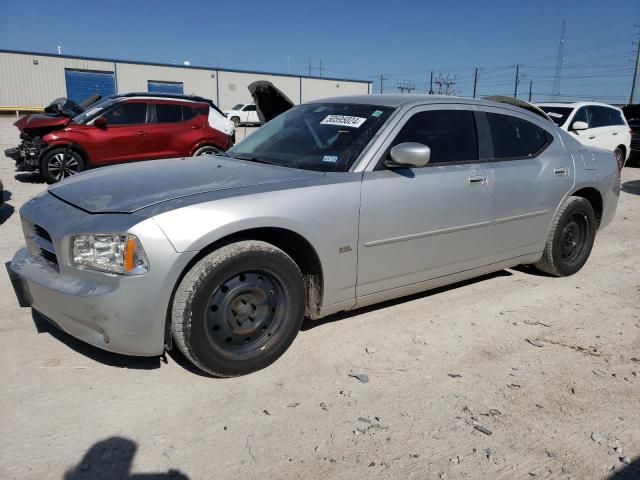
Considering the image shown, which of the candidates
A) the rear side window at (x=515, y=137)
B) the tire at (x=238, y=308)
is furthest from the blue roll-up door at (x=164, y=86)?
the tire at (x=238, y=308)

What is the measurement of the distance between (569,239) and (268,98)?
396cm

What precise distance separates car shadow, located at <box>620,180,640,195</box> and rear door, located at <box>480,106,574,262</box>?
6865mm

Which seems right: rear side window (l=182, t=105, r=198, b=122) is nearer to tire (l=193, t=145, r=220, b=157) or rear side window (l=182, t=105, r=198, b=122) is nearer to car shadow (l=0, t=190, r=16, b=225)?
tire (l=193, t=145, r=220, b=157)

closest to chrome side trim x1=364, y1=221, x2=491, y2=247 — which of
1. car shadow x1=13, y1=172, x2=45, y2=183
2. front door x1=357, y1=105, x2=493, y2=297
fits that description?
front door x1=357, y1=105, x2=493, y2=297

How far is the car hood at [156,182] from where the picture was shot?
2832 mm

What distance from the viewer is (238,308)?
296 cm

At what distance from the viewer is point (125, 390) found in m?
2.84

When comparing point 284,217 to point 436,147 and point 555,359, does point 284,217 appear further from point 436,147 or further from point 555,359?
point 555,359

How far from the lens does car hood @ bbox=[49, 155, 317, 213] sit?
2832mm

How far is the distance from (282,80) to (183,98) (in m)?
38.1

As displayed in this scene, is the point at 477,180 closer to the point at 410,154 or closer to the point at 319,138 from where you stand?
the point at 410,154

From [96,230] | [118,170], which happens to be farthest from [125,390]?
[118,170]

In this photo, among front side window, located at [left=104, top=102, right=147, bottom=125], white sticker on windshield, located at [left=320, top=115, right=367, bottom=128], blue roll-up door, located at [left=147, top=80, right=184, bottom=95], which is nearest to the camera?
white sticker on windshield, located at [left=320, top=115, right=367, bottom=128]

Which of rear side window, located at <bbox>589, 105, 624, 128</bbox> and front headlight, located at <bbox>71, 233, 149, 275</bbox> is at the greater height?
rear side window, located at <bbox>589, 105, 624, 128</bbox>
